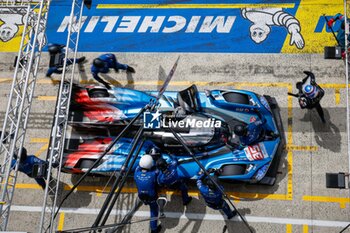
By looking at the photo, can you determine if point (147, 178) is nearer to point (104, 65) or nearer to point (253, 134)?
point (253, 134)

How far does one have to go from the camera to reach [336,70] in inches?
524

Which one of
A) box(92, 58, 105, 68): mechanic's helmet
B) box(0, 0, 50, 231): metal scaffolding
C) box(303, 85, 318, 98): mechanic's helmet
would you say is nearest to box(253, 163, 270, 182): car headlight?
box(303, 85, 318, 98): mechanic's helmet

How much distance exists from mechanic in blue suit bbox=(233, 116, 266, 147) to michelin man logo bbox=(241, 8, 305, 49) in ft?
11.7

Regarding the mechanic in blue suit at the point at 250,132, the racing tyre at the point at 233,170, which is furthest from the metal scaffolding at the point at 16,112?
the mechanic in blue suit at the point at 250,132

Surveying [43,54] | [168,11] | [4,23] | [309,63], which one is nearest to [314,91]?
[309,63]

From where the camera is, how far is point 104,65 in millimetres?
12930

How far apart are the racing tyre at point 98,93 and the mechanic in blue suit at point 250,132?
3.88m

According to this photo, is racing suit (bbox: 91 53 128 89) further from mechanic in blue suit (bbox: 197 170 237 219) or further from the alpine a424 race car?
mechanic in blue suit (bbox: 197 170 237 219)

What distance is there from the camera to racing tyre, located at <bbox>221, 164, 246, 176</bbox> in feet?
38.1

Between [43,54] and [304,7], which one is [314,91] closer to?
[304,7]

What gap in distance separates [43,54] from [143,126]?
5507mm

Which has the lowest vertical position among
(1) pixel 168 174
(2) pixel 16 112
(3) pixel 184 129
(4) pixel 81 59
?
(1) pixel 168 174

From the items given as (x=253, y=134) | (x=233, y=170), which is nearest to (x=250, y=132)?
(x=253, y=134)

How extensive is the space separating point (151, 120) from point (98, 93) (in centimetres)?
200
